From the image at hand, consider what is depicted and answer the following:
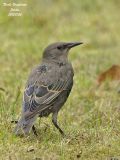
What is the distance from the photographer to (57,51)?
9.04 meters

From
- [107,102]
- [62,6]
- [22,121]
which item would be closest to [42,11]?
[62,6]

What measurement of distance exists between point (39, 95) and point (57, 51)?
1.11m

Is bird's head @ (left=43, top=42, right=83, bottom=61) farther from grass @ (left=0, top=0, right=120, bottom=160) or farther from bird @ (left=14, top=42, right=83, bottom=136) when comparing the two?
grass @ (left=0, top=0, right=120, bottom=160)

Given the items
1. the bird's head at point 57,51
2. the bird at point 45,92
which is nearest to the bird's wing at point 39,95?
the bird at point 45,92

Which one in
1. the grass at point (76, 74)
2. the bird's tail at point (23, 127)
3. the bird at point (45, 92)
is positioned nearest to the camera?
the grass at point (76, 74)

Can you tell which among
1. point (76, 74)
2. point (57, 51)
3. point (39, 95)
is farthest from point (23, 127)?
point (76, 74)

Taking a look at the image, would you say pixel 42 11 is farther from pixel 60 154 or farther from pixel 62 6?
pixel 60 154

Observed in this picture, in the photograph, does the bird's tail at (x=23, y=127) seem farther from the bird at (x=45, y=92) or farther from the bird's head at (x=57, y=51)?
the bird's head at (x=57, y=51)

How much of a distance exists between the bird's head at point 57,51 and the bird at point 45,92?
0.04 meters

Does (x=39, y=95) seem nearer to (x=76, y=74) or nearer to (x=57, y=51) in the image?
(x=57, y=51)

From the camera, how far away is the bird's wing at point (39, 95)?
788 cm

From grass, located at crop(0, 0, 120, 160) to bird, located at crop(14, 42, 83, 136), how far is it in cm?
17

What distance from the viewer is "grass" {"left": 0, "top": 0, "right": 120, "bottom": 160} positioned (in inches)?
293

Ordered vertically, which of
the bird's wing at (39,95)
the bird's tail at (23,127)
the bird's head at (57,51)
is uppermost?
the bird's head at (57,51)
